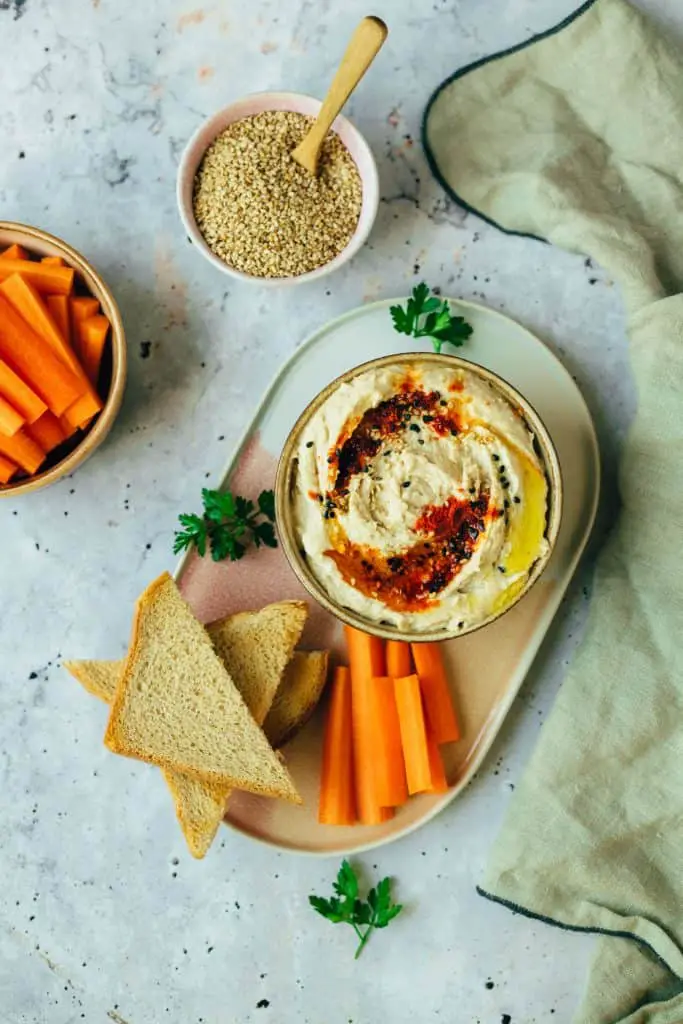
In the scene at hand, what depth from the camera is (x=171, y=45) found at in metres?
2.32

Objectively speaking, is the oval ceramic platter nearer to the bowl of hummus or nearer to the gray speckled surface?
the gray speckled surface

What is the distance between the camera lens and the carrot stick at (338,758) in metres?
2.16

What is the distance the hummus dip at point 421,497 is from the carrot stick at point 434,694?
221 mm

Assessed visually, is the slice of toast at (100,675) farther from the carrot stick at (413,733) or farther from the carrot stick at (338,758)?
the carrot stick at (413,733)

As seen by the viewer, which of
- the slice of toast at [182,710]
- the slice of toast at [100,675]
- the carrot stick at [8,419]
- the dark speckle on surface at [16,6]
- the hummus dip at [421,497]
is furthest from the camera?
the dark speckle on surface at [16,6]

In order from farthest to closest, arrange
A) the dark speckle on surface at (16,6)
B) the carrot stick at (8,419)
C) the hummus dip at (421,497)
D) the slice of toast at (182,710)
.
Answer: the dark speckle on surface at (16,6), the slice of toast at (182,710), the carrot stick at (8,419), the hummus dip at (421,497)

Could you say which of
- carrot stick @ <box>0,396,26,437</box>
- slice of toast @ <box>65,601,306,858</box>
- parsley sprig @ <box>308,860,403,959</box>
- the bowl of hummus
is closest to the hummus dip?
the bowl of hummus

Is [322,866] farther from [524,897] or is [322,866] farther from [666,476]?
[666,476]

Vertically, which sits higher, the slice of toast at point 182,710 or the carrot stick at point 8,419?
the carrot stick at point 8,419

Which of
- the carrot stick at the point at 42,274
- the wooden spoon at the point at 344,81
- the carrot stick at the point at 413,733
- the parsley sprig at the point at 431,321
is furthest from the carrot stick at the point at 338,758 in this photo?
the wooden spoon at the point at 344,81

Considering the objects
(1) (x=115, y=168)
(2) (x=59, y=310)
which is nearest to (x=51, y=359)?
(2) (x=59, y=310)

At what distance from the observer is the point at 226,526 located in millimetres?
2199

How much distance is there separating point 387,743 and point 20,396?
105cm

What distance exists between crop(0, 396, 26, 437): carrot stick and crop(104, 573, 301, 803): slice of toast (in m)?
0.43
